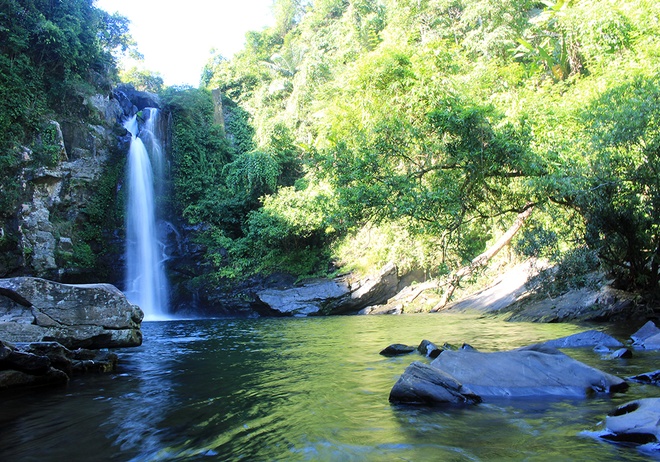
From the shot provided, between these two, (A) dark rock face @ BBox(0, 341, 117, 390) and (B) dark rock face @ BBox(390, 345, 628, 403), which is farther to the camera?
(A) dark rock face @ BBox(0, 341, 117, 390)

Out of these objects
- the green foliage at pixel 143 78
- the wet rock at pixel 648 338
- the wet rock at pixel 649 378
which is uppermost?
the green foliage at pixel 143 78

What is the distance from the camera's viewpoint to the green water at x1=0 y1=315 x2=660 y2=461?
10.8 ft

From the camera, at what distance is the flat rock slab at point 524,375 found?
463cm

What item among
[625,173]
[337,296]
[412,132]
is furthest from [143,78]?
[625,173]

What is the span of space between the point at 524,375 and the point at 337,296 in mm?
16603

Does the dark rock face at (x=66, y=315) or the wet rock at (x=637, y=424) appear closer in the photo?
the wet rock at (x=637, y=424)

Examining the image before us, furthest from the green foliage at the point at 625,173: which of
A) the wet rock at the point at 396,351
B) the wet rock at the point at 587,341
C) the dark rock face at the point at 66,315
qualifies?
the dark rock face at the point at 66,315

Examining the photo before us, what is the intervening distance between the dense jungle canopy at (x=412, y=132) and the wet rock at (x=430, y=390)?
5232 millimetres

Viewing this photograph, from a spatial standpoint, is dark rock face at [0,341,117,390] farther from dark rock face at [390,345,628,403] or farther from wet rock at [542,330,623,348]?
wet rock at [542,330,623,348]

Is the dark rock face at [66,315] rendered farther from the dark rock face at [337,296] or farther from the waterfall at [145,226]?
the waterfall at [145,226]

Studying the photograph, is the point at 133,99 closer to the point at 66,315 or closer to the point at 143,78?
the point at 143,78

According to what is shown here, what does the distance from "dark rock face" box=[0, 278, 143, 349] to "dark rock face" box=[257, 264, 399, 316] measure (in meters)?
13.3

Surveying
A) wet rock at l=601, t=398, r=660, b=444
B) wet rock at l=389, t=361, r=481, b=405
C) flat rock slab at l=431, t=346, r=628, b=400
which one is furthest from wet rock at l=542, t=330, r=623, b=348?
wet rock at l=601, t=398, r=660, b=444

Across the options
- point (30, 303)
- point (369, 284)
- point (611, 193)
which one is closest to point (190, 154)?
point (369, 284)
